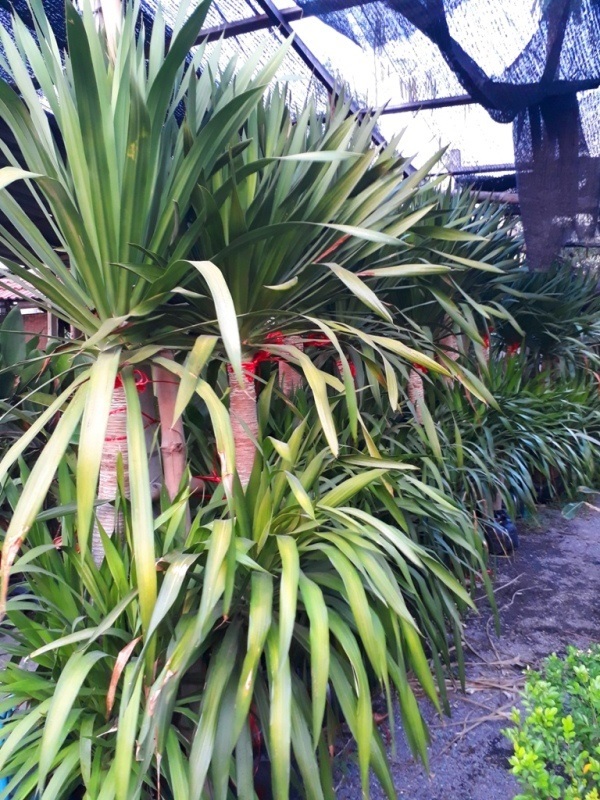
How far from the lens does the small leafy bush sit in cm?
86

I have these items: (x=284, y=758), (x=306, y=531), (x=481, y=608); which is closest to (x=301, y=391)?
(x=306, y=531)

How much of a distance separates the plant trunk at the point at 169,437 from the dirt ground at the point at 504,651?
0.81 metres

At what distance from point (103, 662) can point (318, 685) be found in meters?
0.45

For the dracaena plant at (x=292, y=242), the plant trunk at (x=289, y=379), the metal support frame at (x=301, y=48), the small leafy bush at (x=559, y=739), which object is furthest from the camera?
the metal support frame at (x=301, y=48)

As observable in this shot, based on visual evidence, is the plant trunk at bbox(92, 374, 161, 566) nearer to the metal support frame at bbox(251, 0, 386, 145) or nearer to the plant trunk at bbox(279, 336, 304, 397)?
the plant trunk at bbox(279, 336, 304, 397)

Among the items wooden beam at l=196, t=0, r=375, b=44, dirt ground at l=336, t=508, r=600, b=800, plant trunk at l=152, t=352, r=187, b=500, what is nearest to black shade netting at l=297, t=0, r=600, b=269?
wooden beam at l=196, t=0, r=375, b=44

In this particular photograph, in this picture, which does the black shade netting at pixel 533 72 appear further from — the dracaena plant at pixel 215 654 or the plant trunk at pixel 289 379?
the dracaena plant at pixel 215 654

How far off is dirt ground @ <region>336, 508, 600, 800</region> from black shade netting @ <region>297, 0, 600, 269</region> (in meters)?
2.04

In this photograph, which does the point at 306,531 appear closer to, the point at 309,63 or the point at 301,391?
the point at 301,391

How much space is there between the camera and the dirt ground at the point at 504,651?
140 centimetres

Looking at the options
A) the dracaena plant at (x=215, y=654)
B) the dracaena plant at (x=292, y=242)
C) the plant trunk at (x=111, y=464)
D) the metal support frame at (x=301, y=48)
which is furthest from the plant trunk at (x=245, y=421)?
the metal support frame at (x=301, y=48)

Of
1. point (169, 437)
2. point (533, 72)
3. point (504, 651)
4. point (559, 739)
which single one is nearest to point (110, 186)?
point (169, 437)

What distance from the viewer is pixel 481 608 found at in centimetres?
230

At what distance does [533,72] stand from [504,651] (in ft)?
9.36
